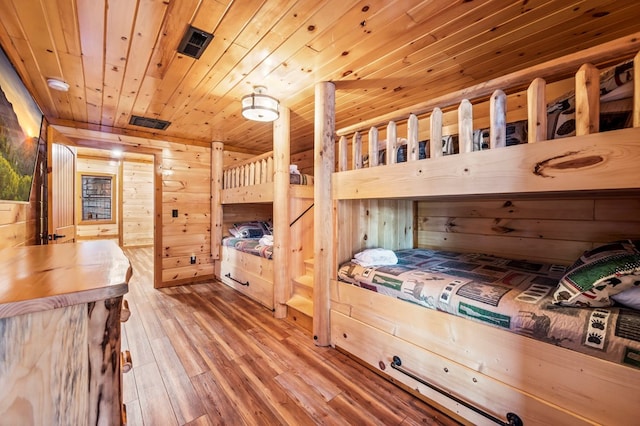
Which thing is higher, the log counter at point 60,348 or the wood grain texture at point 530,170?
the wood grain texture at point 530,170

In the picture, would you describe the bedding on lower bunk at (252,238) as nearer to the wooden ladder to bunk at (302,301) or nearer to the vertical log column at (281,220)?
the vertical log column at (281,220)

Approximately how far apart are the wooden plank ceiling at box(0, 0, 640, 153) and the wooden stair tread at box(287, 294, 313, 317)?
1976mm

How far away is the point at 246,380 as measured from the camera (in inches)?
67.6

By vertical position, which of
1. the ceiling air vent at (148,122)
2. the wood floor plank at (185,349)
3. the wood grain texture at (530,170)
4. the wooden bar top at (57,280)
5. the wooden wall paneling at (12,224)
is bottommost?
the wood floor plank at (185,349)

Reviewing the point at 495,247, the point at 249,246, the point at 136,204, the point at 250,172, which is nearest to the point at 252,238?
the point at 249,246

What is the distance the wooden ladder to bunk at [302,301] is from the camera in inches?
95.7

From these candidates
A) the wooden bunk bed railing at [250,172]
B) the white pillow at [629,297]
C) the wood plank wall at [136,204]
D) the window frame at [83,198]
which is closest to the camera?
the white pillow at [629,297]

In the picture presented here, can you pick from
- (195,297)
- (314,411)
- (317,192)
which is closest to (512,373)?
(314,411)

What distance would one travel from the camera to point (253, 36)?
5.19 feet

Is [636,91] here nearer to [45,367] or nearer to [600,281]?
[600,281]

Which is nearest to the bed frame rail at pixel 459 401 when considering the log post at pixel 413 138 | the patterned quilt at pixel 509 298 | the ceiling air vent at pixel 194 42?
the patterned quilt at pixel 509 298

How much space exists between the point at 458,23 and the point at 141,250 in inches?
299

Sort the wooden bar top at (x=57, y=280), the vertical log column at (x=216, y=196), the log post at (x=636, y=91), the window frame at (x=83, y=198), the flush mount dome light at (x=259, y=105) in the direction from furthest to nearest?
the window frame at (x=83, y=198)
the vertical log column at (x=216, y=196)
the flush mount dome light at (x=259, y=105)
the log post at (x=636, y=91)
the wooden bar top at (x=57, y=280)

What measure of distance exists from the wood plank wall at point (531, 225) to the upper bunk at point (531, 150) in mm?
946
